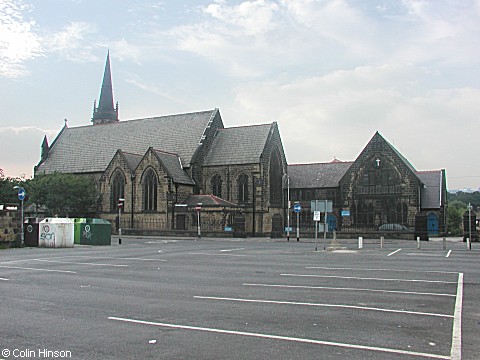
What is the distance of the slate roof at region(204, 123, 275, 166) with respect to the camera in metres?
57.9

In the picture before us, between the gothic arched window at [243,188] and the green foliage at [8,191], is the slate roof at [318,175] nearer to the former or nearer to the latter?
the gothic arched window at [243,188]

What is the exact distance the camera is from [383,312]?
9312 mm

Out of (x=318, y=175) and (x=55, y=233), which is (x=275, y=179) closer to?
(x=318, y=175)

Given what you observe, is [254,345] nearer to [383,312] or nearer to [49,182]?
[383,312]

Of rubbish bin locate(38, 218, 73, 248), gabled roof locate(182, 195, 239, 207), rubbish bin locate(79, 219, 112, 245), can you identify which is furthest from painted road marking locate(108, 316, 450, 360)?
gabled roof locate(182, 195, 239, 207)

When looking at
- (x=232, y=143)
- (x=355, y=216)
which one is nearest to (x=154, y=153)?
(x=232, y=143)

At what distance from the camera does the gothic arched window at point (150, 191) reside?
55188 millimetres

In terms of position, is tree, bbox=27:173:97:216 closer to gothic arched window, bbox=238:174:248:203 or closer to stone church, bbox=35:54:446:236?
stone church, bbox=35:54:446:236

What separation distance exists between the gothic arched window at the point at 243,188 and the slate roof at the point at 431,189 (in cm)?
1973

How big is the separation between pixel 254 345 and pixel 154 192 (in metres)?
49.3

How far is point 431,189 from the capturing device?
192ft

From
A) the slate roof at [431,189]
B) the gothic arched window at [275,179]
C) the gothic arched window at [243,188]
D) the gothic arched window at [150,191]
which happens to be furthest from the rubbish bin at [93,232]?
the slate roof at [431,189]

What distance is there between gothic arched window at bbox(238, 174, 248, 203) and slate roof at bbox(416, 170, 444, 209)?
64.7 ft

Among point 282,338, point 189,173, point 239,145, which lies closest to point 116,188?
point 189,173
